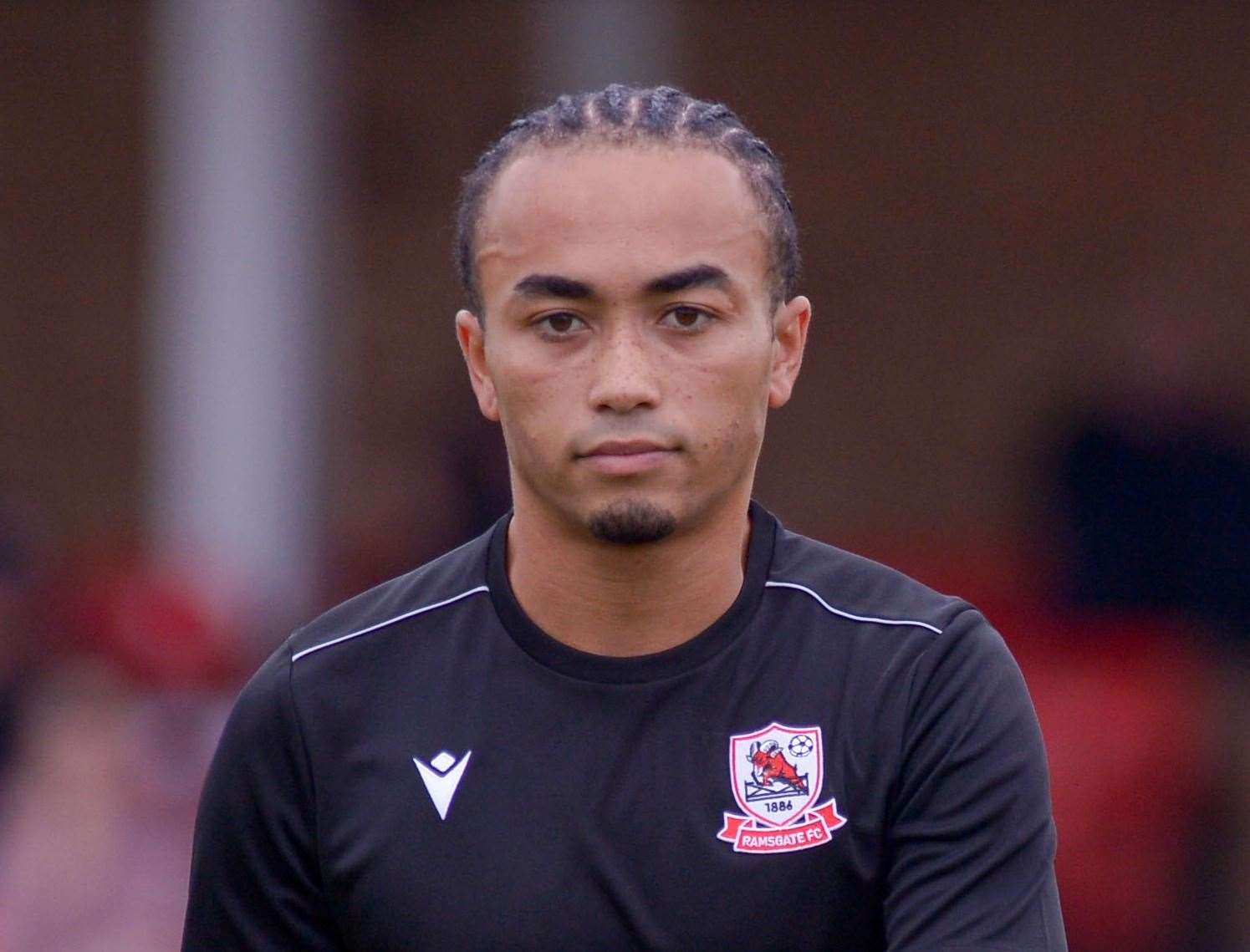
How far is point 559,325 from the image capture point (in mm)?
2779

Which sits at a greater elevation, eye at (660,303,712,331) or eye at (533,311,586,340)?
eye at (660,303,712,331)

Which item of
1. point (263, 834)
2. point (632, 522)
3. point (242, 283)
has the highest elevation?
point (632, 522)

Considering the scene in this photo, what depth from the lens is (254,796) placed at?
2875 mm

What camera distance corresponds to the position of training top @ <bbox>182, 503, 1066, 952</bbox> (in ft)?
8.83

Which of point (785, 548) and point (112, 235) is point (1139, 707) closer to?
point (785, 548)

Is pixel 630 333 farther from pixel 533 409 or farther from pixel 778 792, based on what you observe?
pixel 778 792

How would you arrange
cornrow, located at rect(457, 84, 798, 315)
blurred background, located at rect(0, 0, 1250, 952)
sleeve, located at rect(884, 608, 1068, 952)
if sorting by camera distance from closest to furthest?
sleeve, located at rect(884, 608, 1068, 952), cornrow, located at rect(457, 84, 798, 315), blurred background, located at rect(0, 0, 1250, 952)

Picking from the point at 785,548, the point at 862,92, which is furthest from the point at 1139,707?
the point at 862,92

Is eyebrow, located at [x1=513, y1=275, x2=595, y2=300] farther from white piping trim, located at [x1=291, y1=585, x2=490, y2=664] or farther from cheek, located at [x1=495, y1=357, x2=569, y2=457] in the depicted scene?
white piping trim, located at [x1=291, y1=585, x2=490, y2=664]

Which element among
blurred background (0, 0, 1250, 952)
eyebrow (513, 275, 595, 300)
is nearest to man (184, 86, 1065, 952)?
eyebrow (513, 275, 595, 300)

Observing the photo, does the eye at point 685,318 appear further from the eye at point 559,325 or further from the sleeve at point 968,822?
the sleeve at point 968,822

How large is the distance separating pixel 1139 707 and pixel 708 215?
3973 mm

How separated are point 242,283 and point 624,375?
564 cm

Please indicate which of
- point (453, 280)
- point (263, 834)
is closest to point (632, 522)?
point (263, 834)
